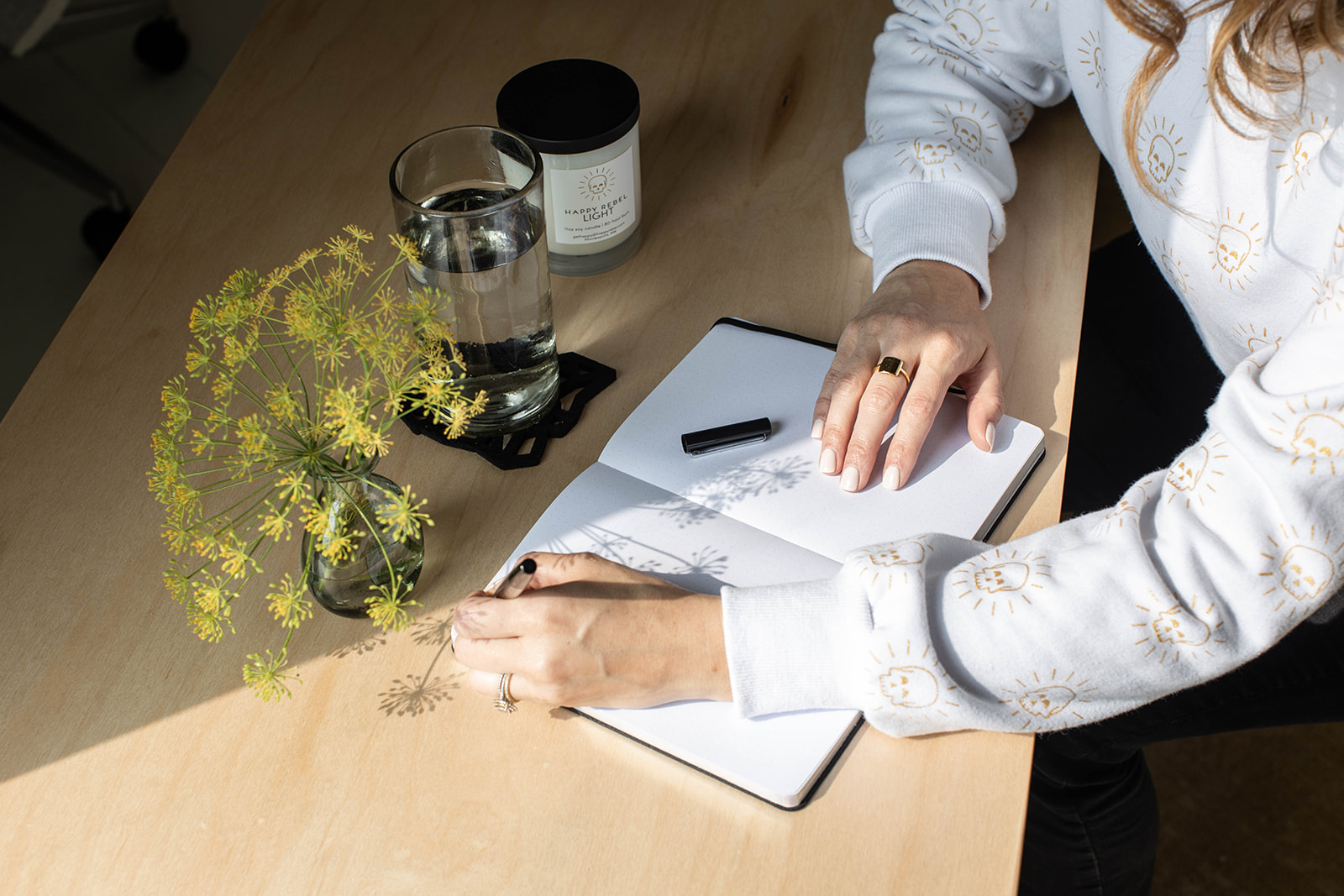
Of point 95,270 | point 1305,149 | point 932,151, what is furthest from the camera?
point 95,270

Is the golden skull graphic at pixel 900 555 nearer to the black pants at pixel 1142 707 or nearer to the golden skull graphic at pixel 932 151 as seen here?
the black pants at pixel 1142 707

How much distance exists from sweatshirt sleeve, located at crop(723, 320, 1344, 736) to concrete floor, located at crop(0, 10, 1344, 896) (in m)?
0.86

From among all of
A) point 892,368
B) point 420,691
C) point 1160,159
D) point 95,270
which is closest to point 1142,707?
point 892,368

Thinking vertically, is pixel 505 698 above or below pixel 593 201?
below

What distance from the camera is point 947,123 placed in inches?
36.3

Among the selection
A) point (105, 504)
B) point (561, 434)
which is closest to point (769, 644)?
point (561, 434)

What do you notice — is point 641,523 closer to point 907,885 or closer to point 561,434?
point 561,434

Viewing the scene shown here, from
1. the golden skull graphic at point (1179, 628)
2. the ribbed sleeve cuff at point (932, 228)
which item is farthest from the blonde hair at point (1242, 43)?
the golden skull graphic at point (1179, 628)

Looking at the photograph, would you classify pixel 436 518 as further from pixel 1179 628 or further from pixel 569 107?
pixel 1179 628

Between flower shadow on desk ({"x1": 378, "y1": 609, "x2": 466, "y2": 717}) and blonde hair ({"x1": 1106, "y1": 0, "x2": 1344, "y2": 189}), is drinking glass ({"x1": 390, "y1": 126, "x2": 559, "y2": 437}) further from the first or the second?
blonde hair ({"x1": 1106, "y1": 0, "x2": 1344, "y2": 189})

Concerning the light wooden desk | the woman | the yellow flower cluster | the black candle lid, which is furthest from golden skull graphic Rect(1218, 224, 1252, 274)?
the yellow flower cluster

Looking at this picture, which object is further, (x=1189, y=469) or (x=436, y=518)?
(x=436, y=518)

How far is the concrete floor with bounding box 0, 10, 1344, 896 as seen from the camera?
1.32 metres

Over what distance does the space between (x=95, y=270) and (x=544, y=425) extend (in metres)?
1.74
